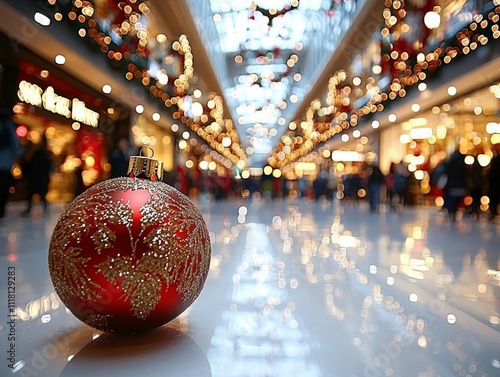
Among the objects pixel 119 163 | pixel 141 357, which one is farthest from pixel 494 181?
pixel 141 357

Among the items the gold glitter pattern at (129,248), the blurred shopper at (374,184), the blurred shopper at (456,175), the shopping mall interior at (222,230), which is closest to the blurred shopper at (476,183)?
the shopping mall interior at (222,230)

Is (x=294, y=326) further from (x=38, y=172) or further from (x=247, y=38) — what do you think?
(x=247, y=38)

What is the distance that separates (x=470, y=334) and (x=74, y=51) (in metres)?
10.9

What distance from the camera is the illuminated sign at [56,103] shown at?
39.9 feet

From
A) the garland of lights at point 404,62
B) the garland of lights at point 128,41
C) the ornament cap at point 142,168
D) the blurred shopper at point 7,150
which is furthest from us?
the garland of lights at point 404,62

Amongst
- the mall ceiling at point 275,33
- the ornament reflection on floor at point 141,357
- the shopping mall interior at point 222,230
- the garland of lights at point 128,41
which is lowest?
the ornament reflection on floor at point 141,357

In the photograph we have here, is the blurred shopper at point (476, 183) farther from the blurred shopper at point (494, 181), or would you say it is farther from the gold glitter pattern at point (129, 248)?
the gold glitter pattern at point (129, 248)

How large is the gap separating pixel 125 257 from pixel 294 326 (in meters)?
0.97

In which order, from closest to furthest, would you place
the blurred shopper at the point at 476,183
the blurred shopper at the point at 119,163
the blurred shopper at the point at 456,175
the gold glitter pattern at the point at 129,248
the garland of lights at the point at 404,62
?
the gold glitter pattern at the point at 129,248 < the blurred shopper at the point at 119,163 < the blurred shopper at the point at 456,175 < the garland of lights at the point at 404,62 < the blurred shopper at the point at 476,183

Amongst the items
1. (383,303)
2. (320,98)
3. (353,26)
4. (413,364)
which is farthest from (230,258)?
(320,98)

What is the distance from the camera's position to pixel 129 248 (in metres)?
1.89

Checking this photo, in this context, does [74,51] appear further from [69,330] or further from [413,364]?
[413,364]

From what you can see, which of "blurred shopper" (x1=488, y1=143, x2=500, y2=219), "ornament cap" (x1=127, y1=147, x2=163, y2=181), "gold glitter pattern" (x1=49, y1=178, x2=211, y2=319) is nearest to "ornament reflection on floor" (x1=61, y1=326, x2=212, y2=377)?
"gold glitter pattern" (x1=49, y1=178, x2=211, y2=319)

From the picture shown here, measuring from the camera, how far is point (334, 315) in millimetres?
2660
